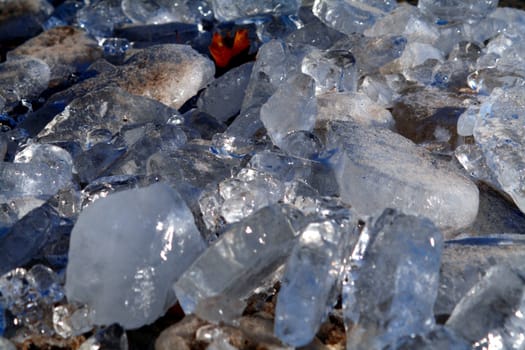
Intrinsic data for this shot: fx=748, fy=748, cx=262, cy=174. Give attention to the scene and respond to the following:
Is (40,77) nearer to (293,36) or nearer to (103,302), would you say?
(293,36)

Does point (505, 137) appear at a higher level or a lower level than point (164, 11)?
higher

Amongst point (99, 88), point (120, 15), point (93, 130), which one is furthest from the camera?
point (120, 15)

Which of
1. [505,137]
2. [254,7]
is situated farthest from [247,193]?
[254,7]

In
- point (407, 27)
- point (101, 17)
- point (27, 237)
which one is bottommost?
point (101, 17)

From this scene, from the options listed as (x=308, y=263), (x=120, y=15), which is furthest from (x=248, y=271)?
(x=120, y=15)

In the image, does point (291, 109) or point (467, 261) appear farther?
point (291, 109)

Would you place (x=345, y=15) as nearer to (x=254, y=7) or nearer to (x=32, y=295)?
(x=254, y=7)

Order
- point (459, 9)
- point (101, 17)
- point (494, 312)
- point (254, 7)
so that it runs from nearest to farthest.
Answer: point (494, 312) → point (459, 9) → point (254, 7) → point (101, 17)
